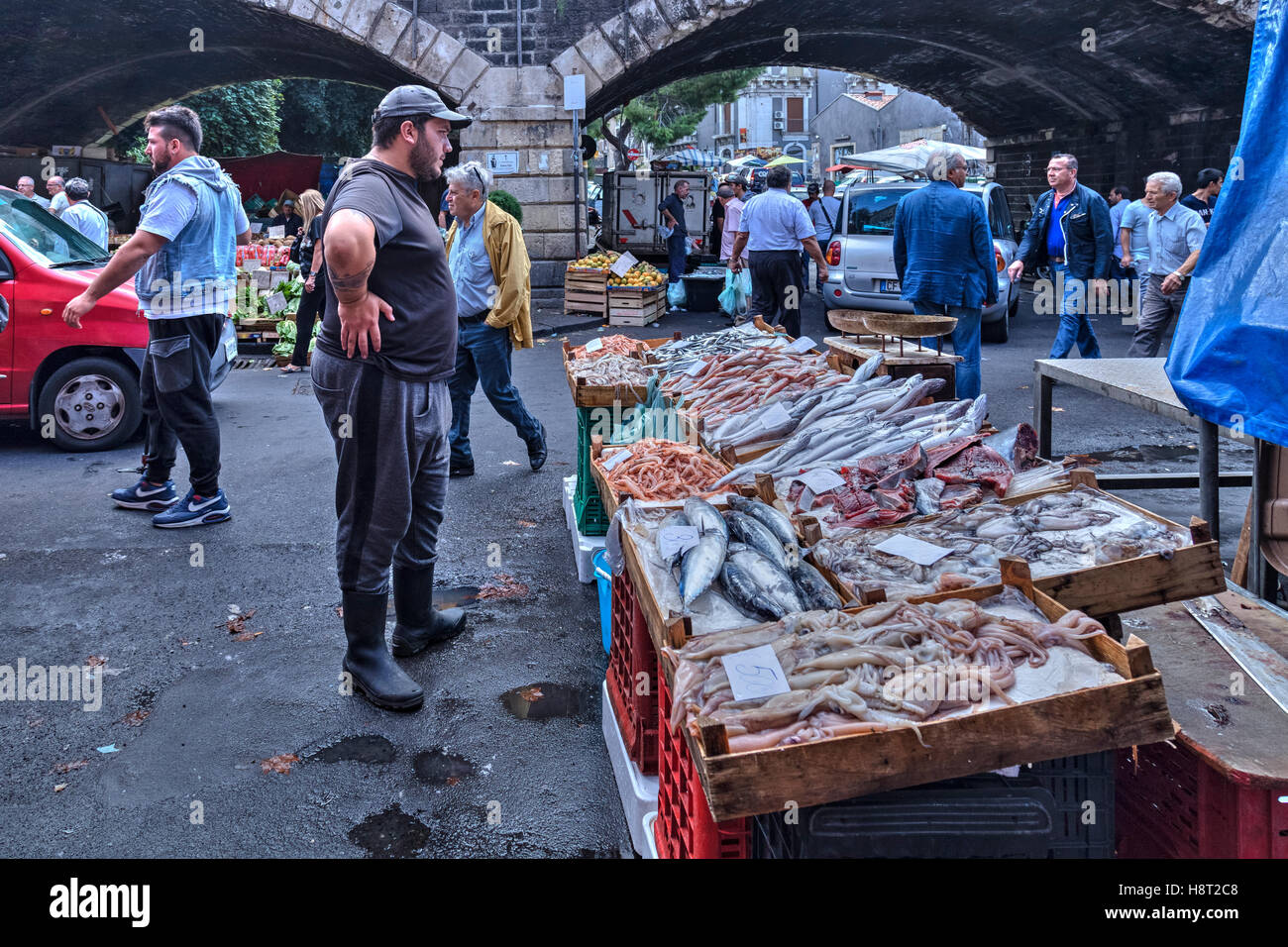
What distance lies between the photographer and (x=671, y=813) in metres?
2.92

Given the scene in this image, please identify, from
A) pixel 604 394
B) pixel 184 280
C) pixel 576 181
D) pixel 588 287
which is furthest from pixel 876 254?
pixel 184 280

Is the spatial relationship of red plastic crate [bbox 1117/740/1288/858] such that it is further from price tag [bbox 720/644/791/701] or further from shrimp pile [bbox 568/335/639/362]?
shrimp pile [bbox 568/335/639/362]

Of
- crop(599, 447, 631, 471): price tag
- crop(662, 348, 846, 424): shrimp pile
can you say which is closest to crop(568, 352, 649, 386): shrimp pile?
crop(662, 348, 846, 424): shrimp pile

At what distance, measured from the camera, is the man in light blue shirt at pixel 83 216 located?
12.5 metres

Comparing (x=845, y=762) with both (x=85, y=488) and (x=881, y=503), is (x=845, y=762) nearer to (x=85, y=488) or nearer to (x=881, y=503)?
(x=881, y=503)

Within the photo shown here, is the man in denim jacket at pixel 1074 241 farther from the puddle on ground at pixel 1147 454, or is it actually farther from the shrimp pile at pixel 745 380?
the shrimp pile at pixel 745 380

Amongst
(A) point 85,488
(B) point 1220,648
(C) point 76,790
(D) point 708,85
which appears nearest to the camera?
(B) point 1220,648

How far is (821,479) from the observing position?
4.08m

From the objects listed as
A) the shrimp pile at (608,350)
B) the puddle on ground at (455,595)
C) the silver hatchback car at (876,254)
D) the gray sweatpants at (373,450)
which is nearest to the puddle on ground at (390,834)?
the gray sweatpants at (373,450)

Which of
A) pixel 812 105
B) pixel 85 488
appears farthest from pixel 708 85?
pixel 85 488

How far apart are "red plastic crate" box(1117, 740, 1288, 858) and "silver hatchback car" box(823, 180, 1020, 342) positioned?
39.9ft

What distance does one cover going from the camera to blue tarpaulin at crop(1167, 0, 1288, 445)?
3262 millimetres

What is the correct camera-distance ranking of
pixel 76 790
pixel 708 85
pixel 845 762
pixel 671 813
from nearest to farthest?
pixel 845 762 → pixel 671 813 → pixel 76 790 → pixel 708 85
